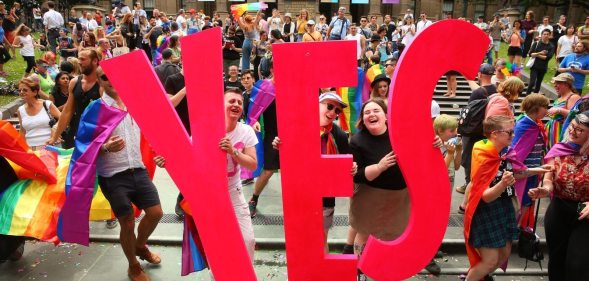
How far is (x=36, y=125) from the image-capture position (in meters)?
5.62

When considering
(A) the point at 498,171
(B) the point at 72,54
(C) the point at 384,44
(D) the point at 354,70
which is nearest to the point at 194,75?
(D) the point at 354,70

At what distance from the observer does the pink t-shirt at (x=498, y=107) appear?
192 inches

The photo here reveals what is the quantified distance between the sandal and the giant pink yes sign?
5.73 ft

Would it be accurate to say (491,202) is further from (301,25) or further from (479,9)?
(479,9)

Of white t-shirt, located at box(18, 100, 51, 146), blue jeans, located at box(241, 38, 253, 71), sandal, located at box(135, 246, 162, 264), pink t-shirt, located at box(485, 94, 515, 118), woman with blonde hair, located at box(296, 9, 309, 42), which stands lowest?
sandal, located at box(135, 246, 162, 264)

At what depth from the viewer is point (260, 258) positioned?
4.72 m

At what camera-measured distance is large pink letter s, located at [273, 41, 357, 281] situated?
8.48 feet

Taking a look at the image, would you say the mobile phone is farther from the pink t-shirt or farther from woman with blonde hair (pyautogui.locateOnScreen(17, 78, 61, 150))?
woman with blonde hair (pyautogui.locateOnScreen(17, 78, 61, 150))

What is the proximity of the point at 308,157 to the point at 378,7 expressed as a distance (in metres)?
27.4

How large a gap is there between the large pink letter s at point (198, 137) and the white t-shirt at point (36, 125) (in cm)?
341

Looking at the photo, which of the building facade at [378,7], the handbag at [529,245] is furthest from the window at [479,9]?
the handbag at [529,245]

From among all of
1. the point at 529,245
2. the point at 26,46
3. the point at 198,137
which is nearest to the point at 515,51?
the point at 529,245

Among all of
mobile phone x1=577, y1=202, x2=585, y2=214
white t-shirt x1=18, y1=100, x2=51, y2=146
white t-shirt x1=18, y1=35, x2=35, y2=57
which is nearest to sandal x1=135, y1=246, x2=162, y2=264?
white t-shirt x1=18, y1=100, x2=51, y2=146

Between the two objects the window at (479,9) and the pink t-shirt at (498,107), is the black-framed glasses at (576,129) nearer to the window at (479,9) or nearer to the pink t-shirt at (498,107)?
the pink t-shirt at (498,107)
